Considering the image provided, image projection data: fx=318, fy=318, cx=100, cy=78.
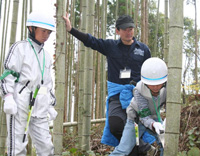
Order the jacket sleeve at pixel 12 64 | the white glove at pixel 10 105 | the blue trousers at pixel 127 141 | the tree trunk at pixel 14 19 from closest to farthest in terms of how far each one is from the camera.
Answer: the white glove at pixel 10 105 < the jacket sleeve at pixel 12 64 < the blue trousers at pixel 127 141 < the tree trunk at pixel 14 19

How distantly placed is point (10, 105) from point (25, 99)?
0.21 m

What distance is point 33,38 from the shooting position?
3.00 metres

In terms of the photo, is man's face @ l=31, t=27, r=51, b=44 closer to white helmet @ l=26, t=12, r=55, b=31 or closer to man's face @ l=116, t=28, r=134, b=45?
white helmet @ l=26, t=12, r=55, b=31

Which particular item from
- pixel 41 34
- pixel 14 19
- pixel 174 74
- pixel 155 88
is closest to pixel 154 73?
pixel 155 88

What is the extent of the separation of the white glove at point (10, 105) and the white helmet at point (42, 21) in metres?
0.70

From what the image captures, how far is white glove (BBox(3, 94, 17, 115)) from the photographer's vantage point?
2.61 m

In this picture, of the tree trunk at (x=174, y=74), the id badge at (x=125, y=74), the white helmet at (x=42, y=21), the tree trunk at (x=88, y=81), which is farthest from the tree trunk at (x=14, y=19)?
the tree trunk at (x=174, y=74)

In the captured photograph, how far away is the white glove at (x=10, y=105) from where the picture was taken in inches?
103

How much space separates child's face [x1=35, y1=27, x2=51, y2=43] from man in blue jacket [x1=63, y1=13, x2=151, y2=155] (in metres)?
0.30

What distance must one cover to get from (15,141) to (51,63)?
0.86 m

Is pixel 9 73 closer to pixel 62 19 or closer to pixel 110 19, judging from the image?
pixel 62 19

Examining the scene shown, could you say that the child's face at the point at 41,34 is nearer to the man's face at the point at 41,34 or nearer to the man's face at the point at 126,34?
the man's face at the point at 41,34

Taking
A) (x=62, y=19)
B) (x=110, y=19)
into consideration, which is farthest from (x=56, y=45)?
(x=110, y=19)

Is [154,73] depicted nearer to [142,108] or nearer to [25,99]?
[142,108]
